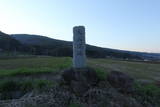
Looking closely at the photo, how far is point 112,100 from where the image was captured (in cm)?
707

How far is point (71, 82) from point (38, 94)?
1.26 m

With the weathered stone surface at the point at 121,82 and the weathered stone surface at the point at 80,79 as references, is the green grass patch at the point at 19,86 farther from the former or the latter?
the weathered stone surface at the point at 121,82

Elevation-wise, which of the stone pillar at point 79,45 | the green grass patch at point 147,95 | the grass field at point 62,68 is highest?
the stone pillar at point 79,45

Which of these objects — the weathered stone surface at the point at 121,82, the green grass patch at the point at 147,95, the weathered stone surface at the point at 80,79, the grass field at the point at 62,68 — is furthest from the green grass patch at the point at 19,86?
the green grass patch at the point at 147,95

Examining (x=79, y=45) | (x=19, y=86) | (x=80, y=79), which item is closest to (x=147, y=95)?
(x=80, y=79)

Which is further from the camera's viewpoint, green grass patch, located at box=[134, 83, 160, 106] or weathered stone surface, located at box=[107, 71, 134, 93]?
weathered stone surface, located at box=[107, 71, 134, 93]

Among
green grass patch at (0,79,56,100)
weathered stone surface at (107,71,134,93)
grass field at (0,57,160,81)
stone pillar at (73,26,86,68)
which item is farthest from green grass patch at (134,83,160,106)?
grass field at (0,57,160,81)

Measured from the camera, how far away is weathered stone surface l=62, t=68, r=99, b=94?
7.54 meters

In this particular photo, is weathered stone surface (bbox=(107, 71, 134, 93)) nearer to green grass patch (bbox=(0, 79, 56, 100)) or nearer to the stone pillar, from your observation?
the stone pillar

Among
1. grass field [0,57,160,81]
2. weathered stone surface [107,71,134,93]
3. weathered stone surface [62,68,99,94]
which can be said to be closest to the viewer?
weathered stone surface [62,68,99,94]

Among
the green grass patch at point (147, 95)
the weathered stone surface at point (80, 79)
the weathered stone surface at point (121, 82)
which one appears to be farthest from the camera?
the weathered stone surface at point (121, 82)

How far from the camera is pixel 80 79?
25.5 feet

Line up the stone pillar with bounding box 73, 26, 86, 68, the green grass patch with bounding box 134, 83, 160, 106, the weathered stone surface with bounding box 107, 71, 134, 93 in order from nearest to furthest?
1. the green grass patch with bounding box 134, 83, 160, 106
2. the weathered stone surface with bounding box 107, 71, 134, 93
3. the stone pillar with bounding box 73, 26, 86, 68

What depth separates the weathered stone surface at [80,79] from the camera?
7.54 m
